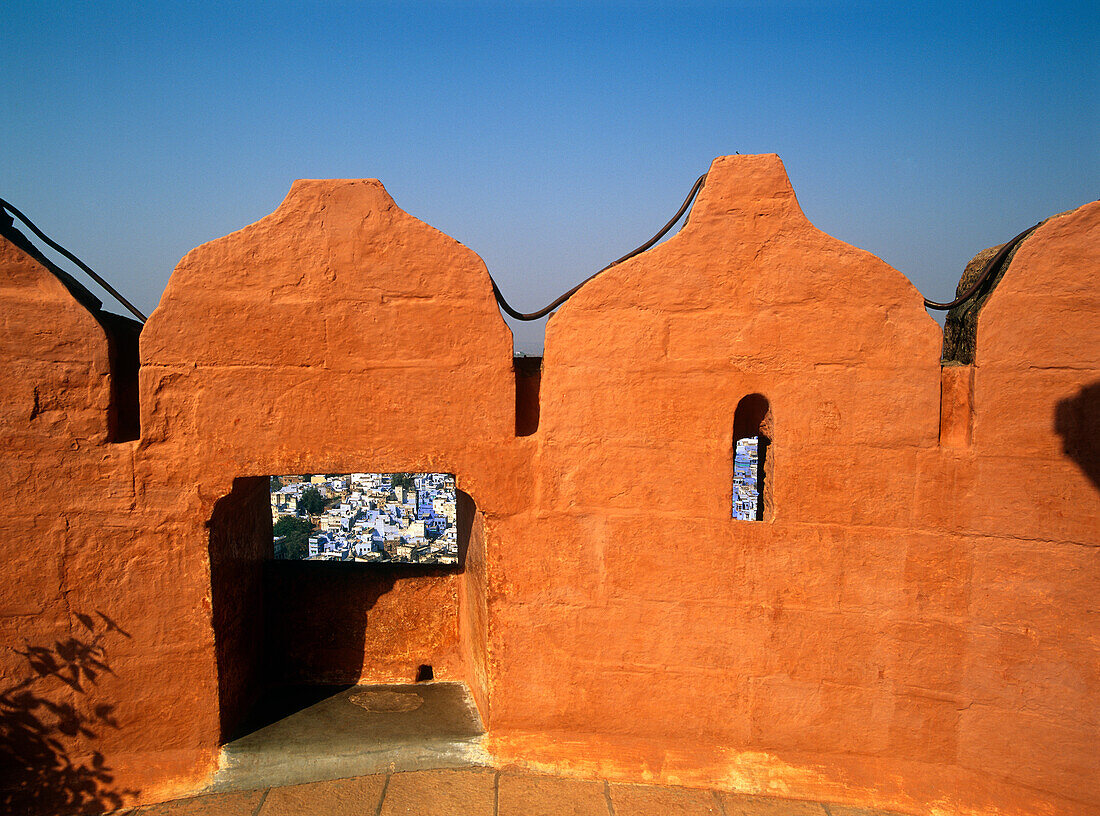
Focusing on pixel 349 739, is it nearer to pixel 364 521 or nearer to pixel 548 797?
pixel 548 797

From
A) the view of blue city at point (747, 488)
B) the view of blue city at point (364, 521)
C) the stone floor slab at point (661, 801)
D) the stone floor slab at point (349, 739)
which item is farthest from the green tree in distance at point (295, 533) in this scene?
the stone floor slab at point (661, 801)

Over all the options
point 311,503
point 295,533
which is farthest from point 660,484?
point 311,503

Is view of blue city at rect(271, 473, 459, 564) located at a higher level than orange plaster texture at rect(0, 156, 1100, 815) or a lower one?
lower

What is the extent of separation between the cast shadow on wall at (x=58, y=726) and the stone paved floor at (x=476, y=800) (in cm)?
29

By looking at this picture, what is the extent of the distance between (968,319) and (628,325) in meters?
1.57

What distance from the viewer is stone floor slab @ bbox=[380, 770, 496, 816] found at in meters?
2.91

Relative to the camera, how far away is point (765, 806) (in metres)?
3.05

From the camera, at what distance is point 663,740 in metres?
3.21

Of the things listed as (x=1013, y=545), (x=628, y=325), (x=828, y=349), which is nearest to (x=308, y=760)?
(x=628, y=325)

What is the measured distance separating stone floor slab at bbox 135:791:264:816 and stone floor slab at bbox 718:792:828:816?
2.10 m

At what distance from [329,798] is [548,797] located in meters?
0.97

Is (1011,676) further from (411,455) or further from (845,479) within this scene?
(411,455)

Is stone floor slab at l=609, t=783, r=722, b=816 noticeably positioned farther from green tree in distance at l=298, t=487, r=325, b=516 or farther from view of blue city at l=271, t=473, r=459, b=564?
green tree in distance at l=298, t=487, r=325, b=516

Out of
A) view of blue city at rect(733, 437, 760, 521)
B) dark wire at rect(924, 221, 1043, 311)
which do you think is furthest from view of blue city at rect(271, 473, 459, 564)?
dark wire at rect(924, 221, 1043, 311)
